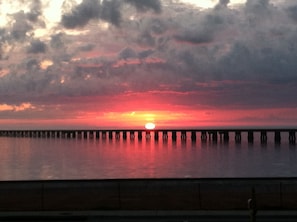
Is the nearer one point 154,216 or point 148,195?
point 154,216

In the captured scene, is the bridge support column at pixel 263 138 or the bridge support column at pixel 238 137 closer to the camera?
the bridge support column at pixel 263 138

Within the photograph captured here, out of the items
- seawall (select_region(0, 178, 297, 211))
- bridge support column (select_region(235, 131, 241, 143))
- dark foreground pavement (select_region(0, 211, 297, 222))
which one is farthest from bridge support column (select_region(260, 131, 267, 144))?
dark foreground pavement (select_region(0, 211, 297, 222))

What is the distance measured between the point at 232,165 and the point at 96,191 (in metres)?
64.8

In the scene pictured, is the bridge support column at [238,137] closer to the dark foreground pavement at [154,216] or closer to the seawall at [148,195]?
the seawall at [148,195]

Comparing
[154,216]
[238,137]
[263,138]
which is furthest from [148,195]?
[238,137]

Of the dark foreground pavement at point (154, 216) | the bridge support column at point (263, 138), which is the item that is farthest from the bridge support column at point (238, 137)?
the dark foreground pavement at point (154, 216)

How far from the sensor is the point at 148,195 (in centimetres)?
2694

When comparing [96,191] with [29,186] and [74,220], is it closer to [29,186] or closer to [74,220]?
[29,186]

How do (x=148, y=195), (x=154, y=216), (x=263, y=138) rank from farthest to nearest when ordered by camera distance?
(x=263, y=138) → (x=148, y=195) → (x=154, y=216)

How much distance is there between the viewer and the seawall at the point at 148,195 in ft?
73.8

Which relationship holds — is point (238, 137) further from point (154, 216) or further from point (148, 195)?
point (154, 216)

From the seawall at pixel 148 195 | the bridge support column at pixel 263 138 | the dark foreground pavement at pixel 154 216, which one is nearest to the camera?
the dark foreground pavement at pixel 154 216

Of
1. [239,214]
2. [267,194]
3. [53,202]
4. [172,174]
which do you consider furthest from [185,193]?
[172,174]

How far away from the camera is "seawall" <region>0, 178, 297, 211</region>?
22.5 metres
